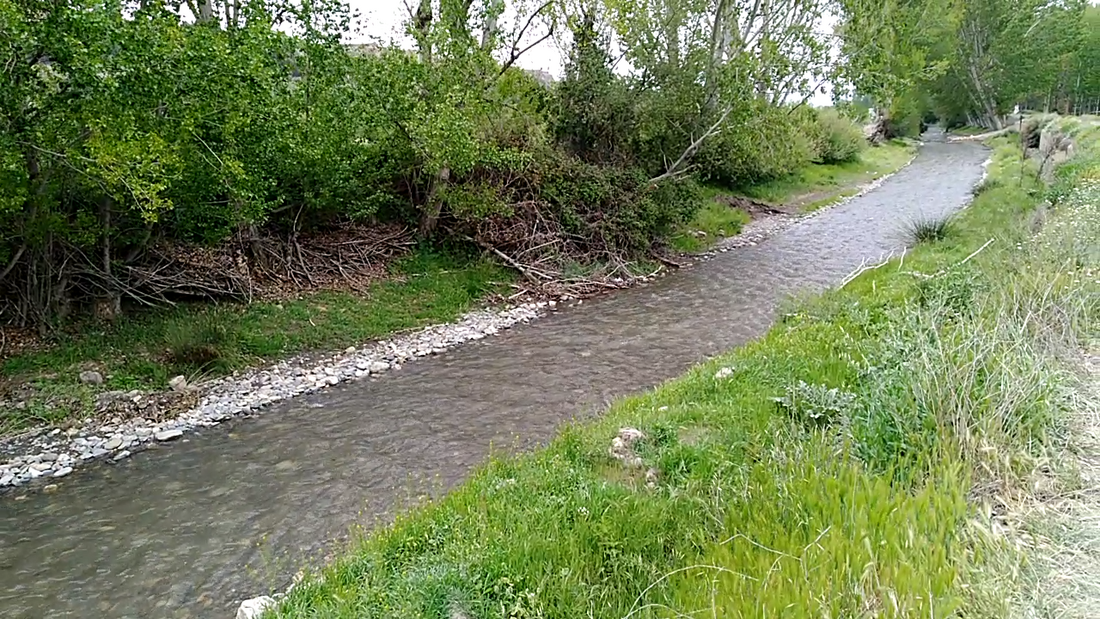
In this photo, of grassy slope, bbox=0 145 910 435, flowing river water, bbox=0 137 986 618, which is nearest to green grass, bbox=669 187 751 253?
flowing river water, bbox=0 137 986 618

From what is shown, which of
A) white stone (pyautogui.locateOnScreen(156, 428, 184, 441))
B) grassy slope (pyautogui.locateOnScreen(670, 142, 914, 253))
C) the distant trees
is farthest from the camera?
the distant trees

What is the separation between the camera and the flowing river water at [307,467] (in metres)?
4.95

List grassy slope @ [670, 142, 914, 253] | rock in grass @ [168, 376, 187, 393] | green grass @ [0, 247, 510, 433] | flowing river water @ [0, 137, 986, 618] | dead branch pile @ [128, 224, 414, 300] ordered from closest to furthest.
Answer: flowing river water @ [0, 137, 986, 618] → green grass @ [0, 247, 510, 433] → rock in grass @ [168, 376, 187, 393] → dead branch pile @ [128, 224, 414, 300] → grassy slope @ [670, 142, 914, 253]

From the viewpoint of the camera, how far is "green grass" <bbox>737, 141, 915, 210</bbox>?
24.9 metres

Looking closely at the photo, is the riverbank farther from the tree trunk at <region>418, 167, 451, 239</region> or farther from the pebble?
the tree trunk at <region>418, 167, 451, 239</region>

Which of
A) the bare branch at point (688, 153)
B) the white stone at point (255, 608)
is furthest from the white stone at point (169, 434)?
the bare branch at point (688, 153)

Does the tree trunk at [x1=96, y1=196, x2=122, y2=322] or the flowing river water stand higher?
the tree trunk at [x1=96, y1=196, x2=122, y2=322]

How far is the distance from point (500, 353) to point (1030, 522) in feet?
24.7

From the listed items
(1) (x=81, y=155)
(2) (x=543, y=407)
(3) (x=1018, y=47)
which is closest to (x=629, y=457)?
(2) (x=543, y=407)

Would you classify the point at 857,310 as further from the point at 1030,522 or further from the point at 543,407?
the point at 1030,522

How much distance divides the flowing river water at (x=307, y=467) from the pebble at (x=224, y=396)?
288mm

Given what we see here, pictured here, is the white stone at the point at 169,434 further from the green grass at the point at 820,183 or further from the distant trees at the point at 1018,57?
the distant trees at the point at 1018,57

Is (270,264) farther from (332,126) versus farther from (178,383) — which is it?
(178,383)

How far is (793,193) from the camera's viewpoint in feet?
85.5
